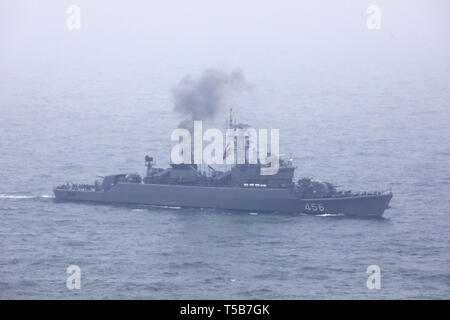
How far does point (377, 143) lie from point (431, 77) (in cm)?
6470

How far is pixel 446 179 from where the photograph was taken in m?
109

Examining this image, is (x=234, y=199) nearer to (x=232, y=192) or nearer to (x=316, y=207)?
(x=232, y=192)

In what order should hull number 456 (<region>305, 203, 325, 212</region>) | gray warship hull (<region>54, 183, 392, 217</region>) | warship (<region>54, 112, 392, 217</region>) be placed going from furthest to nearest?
hull number 456 (<region>305, 203, 325, 212</region>) → warship (<region>54, 112, 392, 217</region>) → gray warship hull (<region>54, 183, 392, 217</region>)

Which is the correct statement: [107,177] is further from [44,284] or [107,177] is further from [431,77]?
[431,77]

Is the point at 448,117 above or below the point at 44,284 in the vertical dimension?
above

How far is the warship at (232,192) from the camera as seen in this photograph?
99312mm

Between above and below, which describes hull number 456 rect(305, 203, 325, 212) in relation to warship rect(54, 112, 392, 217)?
below

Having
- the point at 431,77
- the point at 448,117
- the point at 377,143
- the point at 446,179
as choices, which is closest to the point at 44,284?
the point at 446,179

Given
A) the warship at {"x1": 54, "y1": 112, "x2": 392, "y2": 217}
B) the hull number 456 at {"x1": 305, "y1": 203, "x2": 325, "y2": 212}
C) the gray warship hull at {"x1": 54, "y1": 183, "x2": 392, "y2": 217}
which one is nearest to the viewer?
the gray warship hull at {"x1": 54, "y1": 183, "x2": 392, "y2": 217}

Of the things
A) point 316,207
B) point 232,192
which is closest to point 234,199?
point 232,192

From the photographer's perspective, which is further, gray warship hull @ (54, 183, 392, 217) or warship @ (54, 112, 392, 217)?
warship @ (54, 112, 392, 217)

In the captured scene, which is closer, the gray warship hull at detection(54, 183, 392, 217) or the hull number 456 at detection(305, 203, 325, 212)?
the gray warship hull at detection(54, 183, 392, 217)

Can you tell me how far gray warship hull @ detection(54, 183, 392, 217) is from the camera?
98.8 meters

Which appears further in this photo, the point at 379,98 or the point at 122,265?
the point at 379,98
